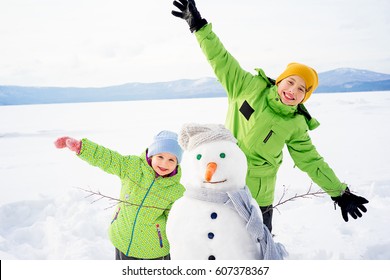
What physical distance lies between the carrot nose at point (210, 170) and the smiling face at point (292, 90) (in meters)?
0.63

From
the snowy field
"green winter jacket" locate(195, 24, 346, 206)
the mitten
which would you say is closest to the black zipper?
"green winter jacket" locate(195, 24, 346, 206)

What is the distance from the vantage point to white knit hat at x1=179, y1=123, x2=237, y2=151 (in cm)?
118

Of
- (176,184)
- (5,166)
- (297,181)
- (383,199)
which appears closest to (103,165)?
(176,184)

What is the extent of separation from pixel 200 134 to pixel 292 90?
0.59 meters

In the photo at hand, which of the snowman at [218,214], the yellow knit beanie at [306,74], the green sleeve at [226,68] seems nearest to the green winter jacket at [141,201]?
the snowman at [218,214]

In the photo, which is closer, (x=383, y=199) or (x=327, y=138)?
(x=383, y=199)

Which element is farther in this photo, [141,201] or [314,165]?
[314,165]

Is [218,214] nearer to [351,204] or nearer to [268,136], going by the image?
[268,136]

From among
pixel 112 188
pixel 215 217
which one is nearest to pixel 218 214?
pixel 215 217

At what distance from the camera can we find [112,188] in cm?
299

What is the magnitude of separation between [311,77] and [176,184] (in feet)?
2.35

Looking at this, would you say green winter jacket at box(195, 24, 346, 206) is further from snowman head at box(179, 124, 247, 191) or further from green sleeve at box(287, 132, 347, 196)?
snowman head at box(179, 124, 247, 191)
